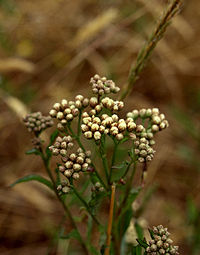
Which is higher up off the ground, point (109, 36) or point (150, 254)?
point (109, 36)

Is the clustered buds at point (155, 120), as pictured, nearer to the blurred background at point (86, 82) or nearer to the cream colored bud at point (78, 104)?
the cream colored bud at point (78, 104)

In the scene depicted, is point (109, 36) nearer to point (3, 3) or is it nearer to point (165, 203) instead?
point (3, 3)

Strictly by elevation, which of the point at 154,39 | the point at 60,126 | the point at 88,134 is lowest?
the point at 88,134

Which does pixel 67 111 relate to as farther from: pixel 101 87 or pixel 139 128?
pixel 139 128

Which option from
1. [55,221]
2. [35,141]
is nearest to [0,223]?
[55,221]

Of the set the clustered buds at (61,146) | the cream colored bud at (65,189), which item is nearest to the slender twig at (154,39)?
the clustered buds at (61,146)

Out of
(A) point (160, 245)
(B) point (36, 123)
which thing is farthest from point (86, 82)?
(A) point (160, 245)
